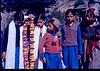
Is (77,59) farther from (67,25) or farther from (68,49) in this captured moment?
(67,25)

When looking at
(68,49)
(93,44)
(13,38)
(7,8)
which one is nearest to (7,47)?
(13,38)

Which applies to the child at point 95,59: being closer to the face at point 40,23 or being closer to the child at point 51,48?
the child at point 51,48

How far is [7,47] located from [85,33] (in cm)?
140

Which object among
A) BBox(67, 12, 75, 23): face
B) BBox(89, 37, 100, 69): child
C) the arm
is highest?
BBox(67, 12, 75, 23): face

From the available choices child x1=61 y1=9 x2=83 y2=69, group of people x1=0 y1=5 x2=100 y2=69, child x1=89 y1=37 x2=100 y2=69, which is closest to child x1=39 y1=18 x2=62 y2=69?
group of people x1=0 y1=5 x2=100 y2=69

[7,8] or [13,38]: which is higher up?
[7,8]

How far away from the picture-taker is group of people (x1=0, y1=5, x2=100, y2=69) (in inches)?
217

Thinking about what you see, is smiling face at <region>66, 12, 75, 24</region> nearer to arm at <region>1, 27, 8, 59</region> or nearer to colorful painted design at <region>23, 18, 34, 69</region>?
colorful painted design at <region>23, 18, 34, 69</region>

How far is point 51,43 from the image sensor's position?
557 cm

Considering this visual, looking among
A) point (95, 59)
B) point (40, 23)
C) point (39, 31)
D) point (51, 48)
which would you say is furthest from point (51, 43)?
point (95, 59)

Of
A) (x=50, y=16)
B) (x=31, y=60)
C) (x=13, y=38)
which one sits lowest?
(x=31, y=60)

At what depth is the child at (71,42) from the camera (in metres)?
5.51

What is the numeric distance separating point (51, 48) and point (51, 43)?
0.29 ft

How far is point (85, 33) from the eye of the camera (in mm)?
5520
